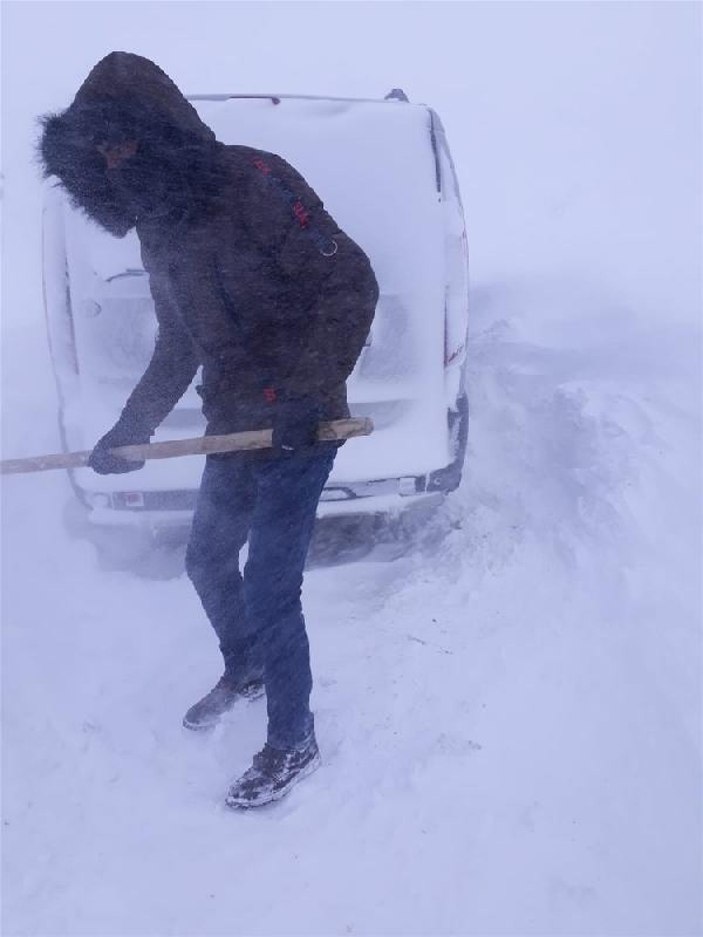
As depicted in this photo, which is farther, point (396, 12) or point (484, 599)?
point (396, 12)

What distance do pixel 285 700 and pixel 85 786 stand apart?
715 mm

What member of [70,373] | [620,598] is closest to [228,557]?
[70,373]

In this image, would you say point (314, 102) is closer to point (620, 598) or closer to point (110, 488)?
point (110, 488)

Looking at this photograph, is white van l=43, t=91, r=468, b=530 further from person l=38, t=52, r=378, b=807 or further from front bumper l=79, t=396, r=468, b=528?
person l=38, t=52, r=378, b=807

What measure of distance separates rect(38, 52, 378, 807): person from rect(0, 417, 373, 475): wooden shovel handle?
0.04m

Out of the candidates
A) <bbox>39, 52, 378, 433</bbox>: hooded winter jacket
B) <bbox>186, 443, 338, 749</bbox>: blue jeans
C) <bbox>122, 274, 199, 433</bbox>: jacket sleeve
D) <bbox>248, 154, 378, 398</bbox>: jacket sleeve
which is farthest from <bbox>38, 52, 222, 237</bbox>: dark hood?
<bbox>186, 443, 338, 749</bbox>: blue jeans

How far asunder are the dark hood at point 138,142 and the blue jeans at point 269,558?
72 cm

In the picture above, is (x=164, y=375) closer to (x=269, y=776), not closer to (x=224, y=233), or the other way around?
(x=224, y=233)

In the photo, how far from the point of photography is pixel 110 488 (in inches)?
125

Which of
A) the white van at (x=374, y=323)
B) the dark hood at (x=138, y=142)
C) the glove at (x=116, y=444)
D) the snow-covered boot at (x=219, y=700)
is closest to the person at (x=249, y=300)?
the dark hood at (x=138, y=142)

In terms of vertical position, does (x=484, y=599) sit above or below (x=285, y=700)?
below

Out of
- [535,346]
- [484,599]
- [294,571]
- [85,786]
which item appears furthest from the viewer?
[535,346]

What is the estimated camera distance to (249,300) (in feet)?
6.86

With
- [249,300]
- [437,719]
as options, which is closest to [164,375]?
[249,300]
